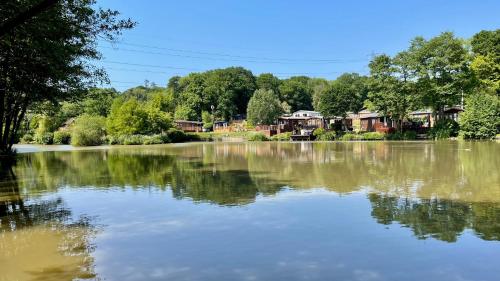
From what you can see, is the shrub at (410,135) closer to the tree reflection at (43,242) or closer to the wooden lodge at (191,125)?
the tree reflection at (43,242)

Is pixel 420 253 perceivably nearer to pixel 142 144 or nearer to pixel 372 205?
pixel 372 205

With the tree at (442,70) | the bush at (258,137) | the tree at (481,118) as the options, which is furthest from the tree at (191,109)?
the tree at (481,118)

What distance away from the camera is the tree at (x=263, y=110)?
8325 cm

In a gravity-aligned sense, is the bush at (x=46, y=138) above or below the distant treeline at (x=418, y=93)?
below

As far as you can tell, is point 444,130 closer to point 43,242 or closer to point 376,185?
point 376,185

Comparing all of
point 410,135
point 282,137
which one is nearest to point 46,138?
point 282,137

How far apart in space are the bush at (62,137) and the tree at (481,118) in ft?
185

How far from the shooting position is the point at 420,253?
7.30 m

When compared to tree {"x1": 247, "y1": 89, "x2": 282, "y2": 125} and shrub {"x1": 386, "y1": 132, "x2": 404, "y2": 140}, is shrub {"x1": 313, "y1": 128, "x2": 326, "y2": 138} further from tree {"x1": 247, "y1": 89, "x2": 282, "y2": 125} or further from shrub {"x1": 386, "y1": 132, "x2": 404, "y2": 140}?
tree {"x1": 247, "y1": 89, "x2": 282, "y2": 125}

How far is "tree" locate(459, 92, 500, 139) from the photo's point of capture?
46.6 meters

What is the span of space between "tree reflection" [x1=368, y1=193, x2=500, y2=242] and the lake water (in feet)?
0.08

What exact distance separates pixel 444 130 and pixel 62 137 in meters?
55.4

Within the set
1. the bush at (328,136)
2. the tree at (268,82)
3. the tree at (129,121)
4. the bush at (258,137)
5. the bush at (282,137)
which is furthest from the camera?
the tree at (268,82)

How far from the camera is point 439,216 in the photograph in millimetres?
9859
